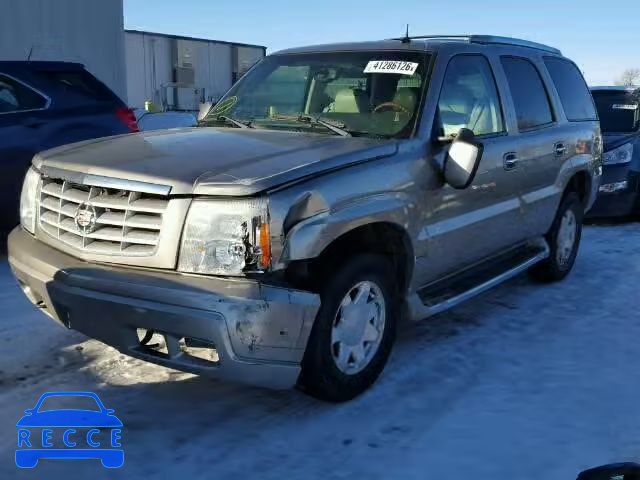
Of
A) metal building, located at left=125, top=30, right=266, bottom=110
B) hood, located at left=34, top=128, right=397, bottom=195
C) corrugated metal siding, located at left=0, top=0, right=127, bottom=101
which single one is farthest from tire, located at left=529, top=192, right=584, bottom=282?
metal building, located at left=125, top=30, right=266, bottom=110

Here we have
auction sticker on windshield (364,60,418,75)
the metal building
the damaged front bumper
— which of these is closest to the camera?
the damaged front bumper

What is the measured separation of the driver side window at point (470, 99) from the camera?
4074 mm

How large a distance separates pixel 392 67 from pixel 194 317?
6.80 feet

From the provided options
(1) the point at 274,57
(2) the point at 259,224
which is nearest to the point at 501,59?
(1) the point at 274,57

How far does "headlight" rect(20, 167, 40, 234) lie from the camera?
12.0 ft

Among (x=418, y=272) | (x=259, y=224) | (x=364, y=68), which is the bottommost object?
(x=418, y=272)

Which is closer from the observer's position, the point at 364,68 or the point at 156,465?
the point at 156,465

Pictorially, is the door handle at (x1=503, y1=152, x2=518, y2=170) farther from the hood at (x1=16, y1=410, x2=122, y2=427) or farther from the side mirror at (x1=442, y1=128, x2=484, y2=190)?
the hood at (x1=16, y1=410, x2=122, y2=427)

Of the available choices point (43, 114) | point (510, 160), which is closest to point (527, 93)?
point (510, 160)

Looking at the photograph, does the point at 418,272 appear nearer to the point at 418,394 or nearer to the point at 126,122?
the point at 418,394

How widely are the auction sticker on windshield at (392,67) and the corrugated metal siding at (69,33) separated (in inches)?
309

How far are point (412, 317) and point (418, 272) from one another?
0.81 feet

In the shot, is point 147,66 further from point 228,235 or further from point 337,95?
point 228,235

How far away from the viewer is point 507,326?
186 inches
